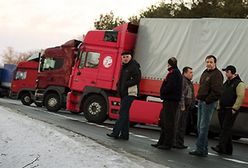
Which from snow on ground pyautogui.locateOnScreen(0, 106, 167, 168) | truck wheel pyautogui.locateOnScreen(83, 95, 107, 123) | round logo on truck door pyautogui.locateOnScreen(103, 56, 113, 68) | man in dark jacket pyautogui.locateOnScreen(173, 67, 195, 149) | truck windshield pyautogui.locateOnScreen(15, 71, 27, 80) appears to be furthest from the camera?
truck windshield pyautogui.locateOnScreen(15, 71, 27, 80)

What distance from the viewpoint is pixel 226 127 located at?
32.4 feet

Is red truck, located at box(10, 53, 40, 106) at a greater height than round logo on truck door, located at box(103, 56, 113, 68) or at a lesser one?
lesser

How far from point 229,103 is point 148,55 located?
6.54m

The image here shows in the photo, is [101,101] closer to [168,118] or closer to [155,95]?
[155,95]

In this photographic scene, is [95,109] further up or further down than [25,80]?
further down

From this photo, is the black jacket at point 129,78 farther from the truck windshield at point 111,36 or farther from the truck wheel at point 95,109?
the truck windshield at point 111,36

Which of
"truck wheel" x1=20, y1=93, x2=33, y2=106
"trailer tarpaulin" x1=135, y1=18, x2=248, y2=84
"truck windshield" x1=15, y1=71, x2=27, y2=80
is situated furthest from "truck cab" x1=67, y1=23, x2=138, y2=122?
"truck windshield" x1=15, y1=71, x2=27, y2=80

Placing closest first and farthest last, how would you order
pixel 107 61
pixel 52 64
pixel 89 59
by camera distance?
pixel 107 61, pixel 89 59, pixel 52 64

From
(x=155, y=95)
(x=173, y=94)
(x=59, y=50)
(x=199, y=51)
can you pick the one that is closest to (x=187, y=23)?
(x=199, y=51)

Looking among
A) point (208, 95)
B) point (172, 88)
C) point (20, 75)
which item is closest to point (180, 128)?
point (172, 88)

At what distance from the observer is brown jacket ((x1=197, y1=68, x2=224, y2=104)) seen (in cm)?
886

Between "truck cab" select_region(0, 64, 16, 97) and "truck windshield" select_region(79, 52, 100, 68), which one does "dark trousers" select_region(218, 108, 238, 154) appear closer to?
"truck windshield" select_region(79, 52, 100, 68)

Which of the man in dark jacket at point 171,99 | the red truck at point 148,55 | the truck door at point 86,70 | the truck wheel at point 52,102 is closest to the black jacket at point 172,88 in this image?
the man in dark jacket at point 171,99

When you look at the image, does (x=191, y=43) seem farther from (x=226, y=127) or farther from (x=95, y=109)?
(x=226, y=127)
